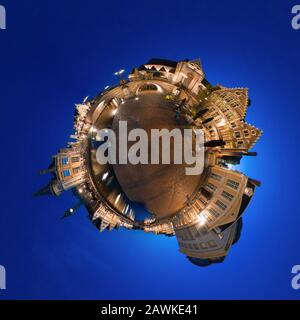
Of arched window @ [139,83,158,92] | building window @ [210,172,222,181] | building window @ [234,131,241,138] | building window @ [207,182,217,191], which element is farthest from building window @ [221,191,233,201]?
arched window @ [139,83,158,92]

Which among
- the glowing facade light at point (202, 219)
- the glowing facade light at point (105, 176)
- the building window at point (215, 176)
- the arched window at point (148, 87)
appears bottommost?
the glowing facade light at point (202, 219)

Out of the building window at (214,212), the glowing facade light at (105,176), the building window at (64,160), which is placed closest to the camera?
the glowing facade light at (105,176)

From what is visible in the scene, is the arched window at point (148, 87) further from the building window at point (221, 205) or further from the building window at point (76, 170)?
the building window at point (221, 205)

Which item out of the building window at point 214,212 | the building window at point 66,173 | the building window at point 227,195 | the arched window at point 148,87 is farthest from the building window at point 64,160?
the building window at point 227,195

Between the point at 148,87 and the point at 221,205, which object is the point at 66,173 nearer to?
the point at 148,87

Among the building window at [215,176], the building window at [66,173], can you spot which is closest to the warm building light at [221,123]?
the building window at [215,176]

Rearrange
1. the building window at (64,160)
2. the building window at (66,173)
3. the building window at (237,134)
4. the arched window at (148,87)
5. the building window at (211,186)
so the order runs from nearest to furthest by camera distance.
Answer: the building window at (211,186)
the arched window at (148,87)
the building window at (66,173)
the building window at (64,160)
the building window at (237,134)

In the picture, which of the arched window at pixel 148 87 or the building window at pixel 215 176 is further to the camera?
the arched window at pixel 148 87

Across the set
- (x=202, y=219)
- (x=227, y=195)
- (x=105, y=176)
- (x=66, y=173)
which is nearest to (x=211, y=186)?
(x=227, y=195)

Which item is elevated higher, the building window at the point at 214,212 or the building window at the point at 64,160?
the building window at the point at 64,160

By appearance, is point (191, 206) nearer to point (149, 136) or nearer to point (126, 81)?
point (149, 136)

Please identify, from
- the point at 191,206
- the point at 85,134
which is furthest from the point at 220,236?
the point at 85,134
